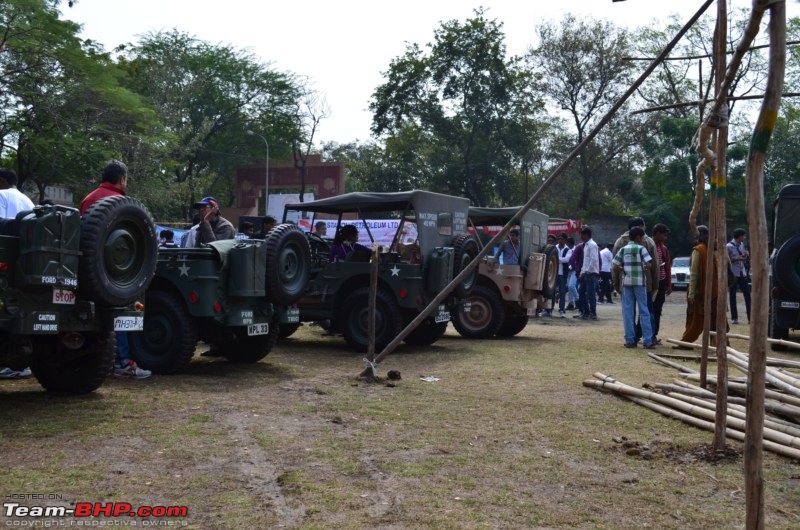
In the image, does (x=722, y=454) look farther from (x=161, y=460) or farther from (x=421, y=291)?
(x=421, y=291)

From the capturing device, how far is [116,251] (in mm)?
6910

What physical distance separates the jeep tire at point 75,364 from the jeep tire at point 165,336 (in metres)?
1.50

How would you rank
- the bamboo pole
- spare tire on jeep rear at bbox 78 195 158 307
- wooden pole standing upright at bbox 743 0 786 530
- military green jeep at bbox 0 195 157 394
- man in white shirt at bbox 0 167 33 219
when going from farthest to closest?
man in white shirt at bbox 0 167 33 219
spare tire on jeep rear at bbox 78 195 158 307
military green jeep at bbox 0 195 157 394
the bamboo pole
wooden pole standing upright at bbox 743 0 786 530

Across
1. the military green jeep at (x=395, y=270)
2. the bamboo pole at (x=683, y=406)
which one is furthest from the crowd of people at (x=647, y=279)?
the bamboo pole at (x=683, y=406)

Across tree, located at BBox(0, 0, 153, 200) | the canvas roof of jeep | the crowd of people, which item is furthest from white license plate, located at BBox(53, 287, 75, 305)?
tree, located at BBox(0, 0, 153, 200)

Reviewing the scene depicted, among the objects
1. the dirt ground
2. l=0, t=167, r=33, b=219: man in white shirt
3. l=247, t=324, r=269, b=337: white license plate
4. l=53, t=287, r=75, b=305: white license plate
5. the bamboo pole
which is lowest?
the dirt ground

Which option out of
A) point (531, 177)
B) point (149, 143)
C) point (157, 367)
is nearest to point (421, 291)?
point (157, 367)

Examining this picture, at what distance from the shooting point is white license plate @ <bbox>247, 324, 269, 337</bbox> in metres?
9.33

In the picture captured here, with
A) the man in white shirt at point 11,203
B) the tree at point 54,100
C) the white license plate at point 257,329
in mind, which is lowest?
the white license plate at point 257,329

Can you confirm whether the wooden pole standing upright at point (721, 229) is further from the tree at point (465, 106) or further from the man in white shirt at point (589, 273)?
the tree at point (465, 106)

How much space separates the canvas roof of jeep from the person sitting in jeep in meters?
0.34

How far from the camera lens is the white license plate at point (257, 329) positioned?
367 inches

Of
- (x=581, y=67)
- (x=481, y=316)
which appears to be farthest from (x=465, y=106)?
(x=481, y=316)

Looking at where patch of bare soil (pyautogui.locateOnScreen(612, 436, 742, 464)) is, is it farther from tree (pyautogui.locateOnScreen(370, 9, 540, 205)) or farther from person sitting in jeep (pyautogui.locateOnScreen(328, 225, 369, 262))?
tree (pyautogui.locateOnScreen(370, 9, 540, 205))
